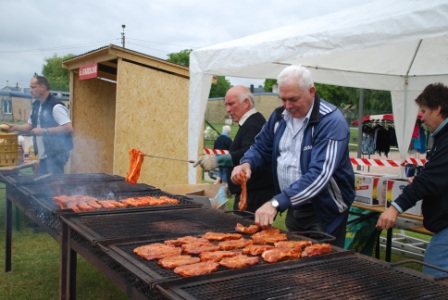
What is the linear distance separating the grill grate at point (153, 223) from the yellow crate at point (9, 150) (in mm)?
3895

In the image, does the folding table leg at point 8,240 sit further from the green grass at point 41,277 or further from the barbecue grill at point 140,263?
the barbecue grill at point 140,263

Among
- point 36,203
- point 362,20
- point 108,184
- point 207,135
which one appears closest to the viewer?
point 36,203

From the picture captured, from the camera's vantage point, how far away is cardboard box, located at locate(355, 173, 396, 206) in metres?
4.80

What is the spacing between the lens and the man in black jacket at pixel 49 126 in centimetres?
652

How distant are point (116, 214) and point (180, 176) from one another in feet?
18.3

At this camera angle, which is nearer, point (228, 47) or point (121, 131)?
point (228, 47)

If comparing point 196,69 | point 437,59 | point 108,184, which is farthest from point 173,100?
point 437,59

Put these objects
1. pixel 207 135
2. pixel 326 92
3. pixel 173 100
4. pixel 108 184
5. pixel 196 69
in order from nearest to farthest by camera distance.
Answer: pixel 108 184 < pixel 196 69 < pixel 173 100 < pixel 207 135 < pixel 326 92

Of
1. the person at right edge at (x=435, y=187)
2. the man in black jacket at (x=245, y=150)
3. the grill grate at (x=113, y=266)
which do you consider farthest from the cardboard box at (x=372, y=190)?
the grill grate at (x=113, y=266)

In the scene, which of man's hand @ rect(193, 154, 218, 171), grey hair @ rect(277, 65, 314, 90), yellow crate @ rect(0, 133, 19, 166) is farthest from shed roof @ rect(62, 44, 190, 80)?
grey hair @ rect(277, 65, 314, 90)

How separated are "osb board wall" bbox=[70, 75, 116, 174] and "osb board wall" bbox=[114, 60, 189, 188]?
7.67ft

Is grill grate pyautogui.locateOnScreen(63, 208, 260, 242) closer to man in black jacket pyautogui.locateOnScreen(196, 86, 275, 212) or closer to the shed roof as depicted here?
man in black jacket pyautogui.locateOnScreen(196, 86, 275, 212)

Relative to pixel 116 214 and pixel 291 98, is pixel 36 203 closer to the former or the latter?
pixel 116 214

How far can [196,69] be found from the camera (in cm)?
636
